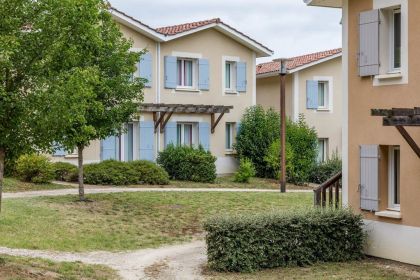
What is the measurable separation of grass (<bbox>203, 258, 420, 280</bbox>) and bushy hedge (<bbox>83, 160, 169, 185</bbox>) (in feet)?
41.6

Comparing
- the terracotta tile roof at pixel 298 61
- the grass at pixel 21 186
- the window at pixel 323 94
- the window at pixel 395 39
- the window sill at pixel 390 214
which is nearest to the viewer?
the window sill at pixel 390 214

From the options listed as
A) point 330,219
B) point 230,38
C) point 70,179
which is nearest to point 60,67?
point 330,219

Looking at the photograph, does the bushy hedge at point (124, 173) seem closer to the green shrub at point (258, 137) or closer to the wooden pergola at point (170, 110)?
the wooden pergola at point (170, 110)

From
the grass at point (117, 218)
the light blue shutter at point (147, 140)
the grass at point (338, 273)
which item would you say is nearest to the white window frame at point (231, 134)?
the light blue shutter at point (147, 140)

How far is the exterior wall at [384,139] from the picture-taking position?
13453mm

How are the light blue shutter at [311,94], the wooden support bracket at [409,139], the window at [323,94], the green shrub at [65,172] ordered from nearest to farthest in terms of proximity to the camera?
the wooden support bracket at [409,139], the green shrub at [65,172], the light blue shutter at [311,94], the window at [323,94]

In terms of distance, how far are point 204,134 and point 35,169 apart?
9000mm

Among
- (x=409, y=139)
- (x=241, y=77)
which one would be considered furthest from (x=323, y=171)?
(x=409, y=139)

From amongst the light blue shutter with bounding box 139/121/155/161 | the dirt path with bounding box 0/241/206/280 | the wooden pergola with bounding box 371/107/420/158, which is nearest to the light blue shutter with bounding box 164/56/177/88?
the light blue shutter with bounding box 139/121/155/161

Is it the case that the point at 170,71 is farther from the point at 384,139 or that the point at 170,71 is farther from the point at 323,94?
the point at 384,139

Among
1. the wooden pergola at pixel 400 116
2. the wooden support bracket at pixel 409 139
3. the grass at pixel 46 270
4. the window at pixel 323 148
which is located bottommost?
the grass at pixel 46 270

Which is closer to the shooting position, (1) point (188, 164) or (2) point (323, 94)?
(1) point (188, 164)

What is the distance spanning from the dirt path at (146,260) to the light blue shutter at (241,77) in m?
17.5

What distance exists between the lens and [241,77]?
32.7 metres
